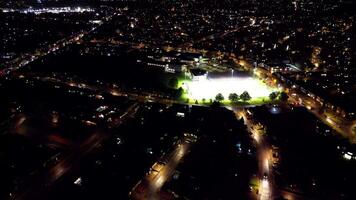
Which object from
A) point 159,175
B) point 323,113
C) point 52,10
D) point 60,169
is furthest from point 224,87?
point 52,10

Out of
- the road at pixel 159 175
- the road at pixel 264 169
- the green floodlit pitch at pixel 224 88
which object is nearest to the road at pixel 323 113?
the green floodlit pitch at pixel 224 88

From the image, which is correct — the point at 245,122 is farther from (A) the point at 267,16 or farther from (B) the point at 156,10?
(B) the point at 156,10

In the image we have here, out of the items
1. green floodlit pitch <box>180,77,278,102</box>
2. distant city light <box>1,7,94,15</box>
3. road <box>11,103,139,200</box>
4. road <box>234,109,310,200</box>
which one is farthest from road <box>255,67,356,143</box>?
distant city light <box>1,7,94,15</box>

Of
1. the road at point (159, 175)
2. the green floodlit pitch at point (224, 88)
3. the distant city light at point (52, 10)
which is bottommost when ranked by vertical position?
the road at point (159, 175)

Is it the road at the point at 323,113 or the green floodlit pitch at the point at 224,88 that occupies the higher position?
the green floodlit pitch at the point at 224,88

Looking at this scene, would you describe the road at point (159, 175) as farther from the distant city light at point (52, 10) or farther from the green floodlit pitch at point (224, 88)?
the distant city light at point (52, 10)

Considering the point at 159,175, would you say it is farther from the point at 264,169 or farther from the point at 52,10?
the point at 52,10

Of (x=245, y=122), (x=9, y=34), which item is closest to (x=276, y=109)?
(x=245, y=122)
